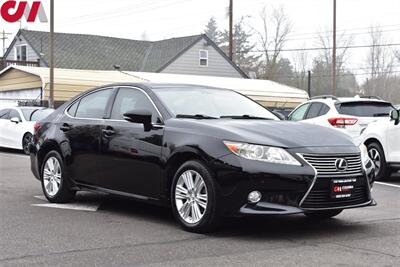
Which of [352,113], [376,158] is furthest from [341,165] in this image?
[352,113]

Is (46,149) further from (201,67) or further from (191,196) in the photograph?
(201,67)

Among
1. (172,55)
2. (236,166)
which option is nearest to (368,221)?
(236,166)

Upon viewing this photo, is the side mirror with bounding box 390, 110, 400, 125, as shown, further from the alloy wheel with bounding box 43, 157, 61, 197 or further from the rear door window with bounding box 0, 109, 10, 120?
the rear door window with bounding box 0, 109, 10, 120

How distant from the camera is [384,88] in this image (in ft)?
221

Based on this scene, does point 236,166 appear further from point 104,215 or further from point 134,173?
point 104,215

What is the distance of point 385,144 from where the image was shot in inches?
444

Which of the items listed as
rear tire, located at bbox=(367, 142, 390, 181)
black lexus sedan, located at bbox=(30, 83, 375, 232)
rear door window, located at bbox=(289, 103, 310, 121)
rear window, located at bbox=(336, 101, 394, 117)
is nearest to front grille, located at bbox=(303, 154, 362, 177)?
black lexus sedan, located at bbox=(30, 83, 375, 232)

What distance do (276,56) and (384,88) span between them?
13.4 meters

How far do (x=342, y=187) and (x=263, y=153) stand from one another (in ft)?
2.93

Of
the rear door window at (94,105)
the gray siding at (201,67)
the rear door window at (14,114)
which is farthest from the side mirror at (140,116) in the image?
the gray siding at (201,67)

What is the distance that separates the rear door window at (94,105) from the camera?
7.82m

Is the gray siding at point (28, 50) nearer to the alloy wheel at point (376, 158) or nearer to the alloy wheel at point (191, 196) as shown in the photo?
the alloy wheel at point (376, 158)

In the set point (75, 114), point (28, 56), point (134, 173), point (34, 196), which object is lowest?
point (34, 196)

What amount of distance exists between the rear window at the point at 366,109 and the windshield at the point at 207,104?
563cm
